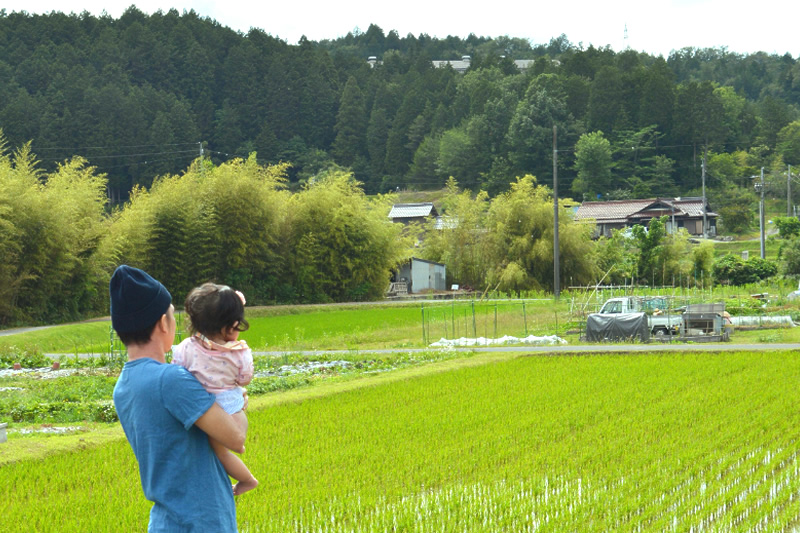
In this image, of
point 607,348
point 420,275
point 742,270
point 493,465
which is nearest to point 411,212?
point 420,275

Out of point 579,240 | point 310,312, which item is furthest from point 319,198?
point 579,240

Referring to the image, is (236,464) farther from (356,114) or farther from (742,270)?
(356,114)

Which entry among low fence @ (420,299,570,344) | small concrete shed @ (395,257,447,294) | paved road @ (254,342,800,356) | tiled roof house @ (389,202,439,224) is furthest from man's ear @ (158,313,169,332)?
tiled roof house @ (389,202,439,224)

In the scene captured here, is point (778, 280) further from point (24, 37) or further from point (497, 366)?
point (24, 37)

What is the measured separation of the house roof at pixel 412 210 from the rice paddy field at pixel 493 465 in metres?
47.6

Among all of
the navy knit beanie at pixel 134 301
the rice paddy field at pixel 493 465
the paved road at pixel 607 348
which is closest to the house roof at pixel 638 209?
the paved road at pixel 607 348

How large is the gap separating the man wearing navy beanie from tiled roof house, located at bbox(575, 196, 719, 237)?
171 feet

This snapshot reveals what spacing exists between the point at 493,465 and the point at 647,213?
162 ft

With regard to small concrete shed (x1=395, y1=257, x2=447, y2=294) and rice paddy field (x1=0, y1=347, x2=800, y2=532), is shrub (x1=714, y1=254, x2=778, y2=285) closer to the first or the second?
small concrete shed (x1=395, y1=257, x2=447, y2=294)

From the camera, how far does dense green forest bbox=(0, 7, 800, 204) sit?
60.7 m

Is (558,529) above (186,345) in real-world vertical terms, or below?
below

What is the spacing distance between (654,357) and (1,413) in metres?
10.8

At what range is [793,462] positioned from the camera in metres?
7.35

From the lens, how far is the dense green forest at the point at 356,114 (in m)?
60.7
